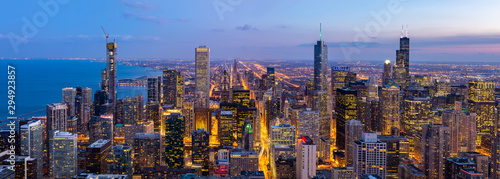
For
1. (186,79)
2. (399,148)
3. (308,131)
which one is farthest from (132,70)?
(399,148)

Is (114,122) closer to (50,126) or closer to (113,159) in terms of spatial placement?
(50,126)

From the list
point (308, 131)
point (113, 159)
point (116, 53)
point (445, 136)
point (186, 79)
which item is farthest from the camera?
point (186, 79)

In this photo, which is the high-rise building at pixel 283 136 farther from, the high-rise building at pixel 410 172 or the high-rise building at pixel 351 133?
the high-rise building at pixel 410 172

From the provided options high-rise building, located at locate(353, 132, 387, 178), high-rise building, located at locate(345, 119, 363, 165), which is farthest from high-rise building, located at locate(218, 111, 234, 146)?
high-rise building, located at locate(353, 132, 387, 178)

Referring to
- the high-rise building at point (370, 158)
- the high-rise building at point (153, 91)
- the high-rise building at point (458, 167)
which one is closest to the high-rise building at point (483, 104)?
the high-rise building at point (458, 167)

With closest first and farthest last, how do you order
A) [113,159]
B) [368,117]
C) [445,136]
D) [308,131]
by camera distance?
[113,159], [445,136], [308,131], [368,117]

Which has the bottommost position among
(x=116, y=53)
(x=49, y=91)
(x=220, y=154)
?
(x=220, y=154)

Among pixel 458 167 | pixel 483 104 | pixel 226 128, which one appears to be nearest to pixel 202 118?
pixel 226 128
